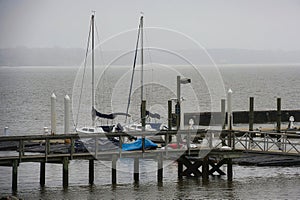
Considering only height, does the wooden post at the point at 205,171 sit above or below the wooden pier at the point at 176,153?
below

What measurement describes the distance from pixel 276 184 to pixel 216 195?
152 inches

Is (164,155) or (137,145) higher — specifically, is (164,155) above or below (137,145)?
below

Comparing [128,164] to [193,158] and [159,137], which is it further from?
[193,158]

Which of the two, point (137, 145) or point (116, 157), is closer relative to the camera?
point (116, 157)

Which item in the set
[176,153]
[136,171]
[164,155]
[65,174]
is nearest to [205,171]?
[176,153]

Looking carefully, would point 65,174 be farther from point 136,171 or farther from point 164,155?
point 164,155

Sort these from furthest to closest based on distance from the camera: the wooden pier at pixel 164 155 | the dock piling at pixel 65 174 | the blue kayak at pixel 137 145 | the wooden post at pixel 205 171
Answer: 1. the wooden post at pixel 205 171
2. the blue kayak at pixel 137 145
3. the dock piling at pixel 65 174
4. the wooden pier at pixel 164 155

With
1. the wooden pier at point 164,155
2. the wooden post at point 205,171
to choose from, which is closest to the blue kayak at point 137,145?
the wooden pier at point 164,155

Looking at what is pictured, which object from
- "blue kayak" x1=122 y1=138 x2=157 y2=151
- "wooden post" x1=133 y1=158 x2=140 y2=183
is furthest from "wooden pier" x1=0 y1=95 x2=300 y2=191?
"blue kayak" x1=122 y1=138 x2=157 y2=151

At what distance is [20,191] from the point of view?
37.7 metres

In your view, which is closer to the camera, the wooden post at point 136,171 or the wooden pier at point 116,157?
the wooden pier at point 116,157

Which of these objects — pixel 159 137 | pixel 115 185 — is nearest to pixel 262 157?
pixel 159 137

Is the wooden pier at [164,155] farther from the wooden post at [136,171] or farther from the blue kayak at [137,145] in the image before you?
the blue kayak at [137,145]

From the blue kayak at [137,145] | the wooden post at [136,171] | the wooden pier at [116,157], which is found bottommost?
the wooden post at [136,171]
